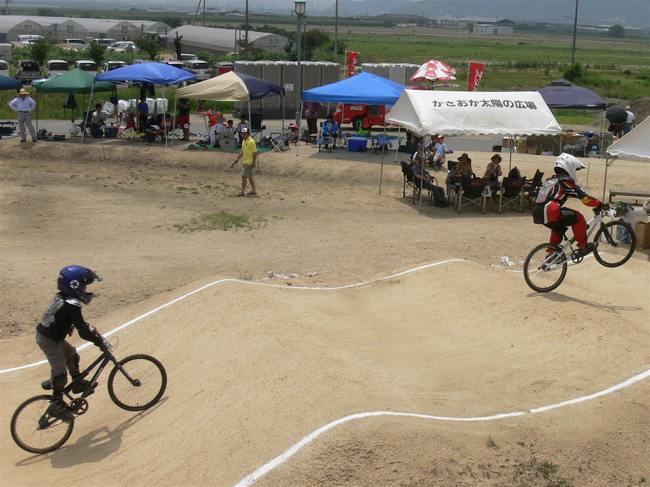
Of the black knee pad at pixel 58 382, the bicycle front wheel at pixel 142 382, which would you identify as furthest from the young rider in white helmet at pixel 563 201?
the black knee pad at pixel 58 382

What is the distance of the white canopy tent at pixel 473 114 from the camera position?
1688cm

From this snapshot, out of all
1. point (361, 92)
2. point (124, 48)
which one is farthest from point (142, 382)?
point (124, 48)

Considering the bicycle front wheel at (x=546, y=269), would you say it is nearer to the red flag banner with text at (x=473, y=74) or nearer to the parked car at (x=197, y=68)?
the red flag banner with text at (x=473, y=74)

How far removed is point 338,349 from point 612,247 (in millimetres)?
5320

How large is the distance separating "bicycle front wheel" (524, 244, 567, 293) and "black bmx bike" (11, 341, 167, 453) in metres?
5.12

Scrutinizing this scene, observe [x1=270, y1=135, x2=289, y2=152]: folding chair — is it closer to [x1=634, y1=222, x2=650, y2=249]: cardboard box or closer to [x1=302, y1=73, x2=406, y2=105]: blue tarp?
[x1=302, y1=73, x2=406, y2=105]: blue tarp

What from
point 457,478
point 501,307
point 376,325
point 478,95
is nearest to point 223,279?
point 376,325

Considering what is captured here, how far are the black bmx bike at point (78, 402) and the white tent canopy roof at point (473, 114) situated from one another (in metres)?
10.9

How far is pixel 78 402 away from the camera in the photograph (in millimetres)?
7031

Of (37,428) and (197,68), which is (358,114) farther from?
(197,68)

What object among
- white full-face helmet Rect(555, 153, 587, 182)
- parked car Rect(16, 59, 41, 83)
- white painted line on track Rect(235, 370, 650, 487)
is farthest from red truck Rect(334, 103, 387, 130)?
parked car Rect(16, 59, 41, 83)

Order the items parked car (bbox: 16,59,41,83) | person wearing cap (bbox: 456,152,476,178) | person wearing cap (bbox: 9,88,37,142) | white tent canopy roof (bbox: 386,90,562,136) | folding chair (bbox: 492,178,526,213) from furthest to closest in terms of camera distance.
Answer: parked car (bbox: 16,59,41,83), person wearing cap (bbox: 9,88,37,142), person wearing cap (bbox: 456,152,476,178), folding chair (bbox: 492,178,526,213), white tent canopy roof (bbox: 386,90,562,136)

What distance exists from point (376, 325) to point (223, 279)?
2672 mm

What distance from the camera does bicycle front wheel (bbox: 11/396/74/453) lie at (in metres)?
6.85
